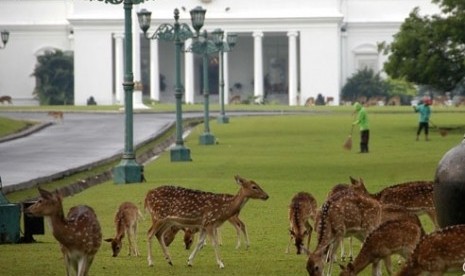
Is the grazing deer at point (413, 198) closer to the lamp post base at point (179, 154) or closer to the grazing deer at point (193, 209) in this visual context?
the grazing deer at point (193, 209)

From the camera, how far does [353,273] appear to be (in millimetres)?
12547

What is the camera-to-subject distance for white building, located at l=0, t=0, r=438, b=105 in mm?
109312

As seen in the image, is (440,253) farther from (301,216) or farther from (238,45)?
(238,45)

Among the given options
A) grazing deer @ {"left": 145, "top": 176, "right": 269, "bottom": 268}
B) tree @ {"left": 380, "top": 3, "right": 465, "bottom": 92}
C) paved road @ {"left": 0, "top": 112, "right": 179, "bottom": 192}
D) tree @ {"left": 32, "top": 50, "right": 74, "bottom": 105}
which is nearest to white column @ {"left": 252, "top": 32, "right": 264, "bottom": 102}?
tree @ {"left": 32, "top": 50, "right": 74, "bottom": 105}

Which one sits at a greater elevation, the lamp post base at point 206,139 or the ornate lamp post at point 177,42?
the ornate lamp post at point 177,42

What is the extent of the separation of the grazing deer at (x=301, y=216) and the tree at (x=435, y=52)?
3932 cm

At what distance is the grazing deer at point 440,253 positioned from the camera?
1180 cm

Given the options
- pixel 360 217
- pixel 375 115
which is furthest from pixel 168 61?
pixel 360 217

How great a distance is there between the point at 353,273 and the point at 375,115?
206 feet

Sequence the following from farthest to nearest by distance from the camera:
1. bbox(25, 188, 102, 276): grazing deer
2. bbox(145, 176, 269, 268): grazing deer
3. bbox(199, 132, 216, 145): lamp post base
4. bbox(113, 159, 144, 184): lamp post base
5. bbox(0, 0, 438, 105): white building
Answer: bbox(0, 0, 438, 105): white building, bbox(199, 132, 216, 145): lamp post base, bbox(113, 159, 144, 184): lamp post base, bbox(145, 176, 269, 268): grazing deer, bbox(25, 188, 102, 276): grazing deer

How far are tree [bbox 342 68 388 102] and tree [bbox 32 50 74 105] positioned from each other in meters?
17.3

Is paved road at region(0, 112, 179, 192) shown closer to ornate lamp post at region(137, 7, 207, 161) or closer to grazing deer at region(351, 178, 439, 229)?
ornate lamp post at region(137, 7, 207, 161)

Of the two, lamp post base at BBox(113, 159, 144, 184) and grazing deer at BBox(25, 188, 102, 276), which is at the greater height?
grazing deer at BBox(25, 188, 102, 276)

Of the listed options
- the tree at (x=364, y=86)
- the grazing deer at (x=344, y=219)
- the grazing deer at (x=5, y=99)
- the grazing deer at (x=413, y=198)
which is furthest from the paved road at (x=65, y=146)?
the tree at (x=364, y=86)
